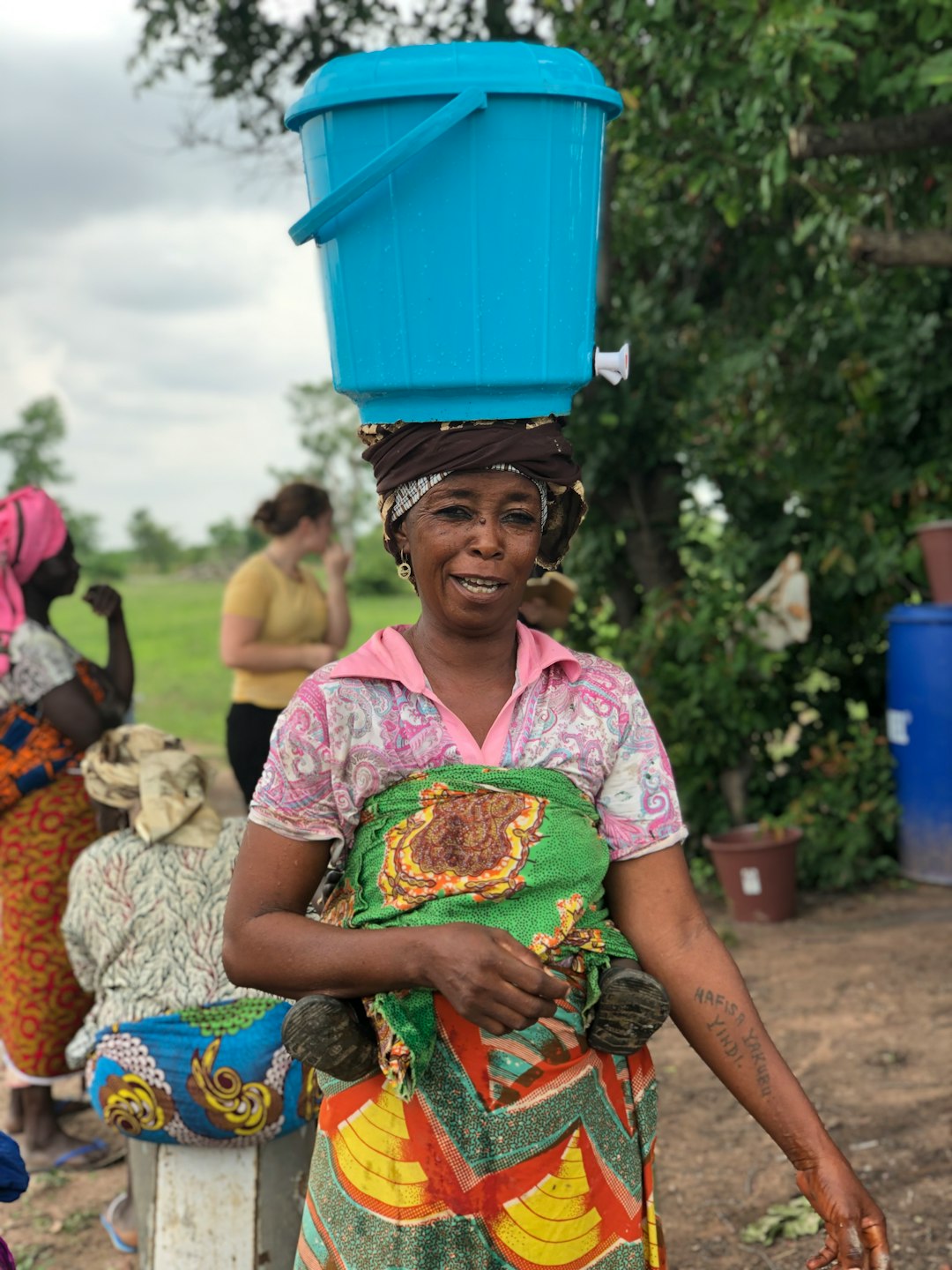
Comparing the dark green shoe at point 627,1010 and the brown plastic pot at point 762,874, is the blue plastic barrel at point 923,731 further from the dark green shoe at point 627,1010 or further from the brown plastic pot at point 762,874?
the dark green shoe at point 627,1010

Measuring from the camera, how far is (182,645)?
22656mm

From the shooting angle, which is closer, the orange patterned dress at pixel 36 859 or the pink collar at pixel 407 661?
the pink collar at pixel 407 661

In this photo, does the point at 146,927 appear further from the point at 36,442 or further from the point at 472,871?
the point at 36,442

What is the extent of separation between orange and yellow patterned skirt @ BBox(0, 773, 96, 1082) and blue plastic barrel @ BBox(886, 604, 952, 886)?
4048 millimetres

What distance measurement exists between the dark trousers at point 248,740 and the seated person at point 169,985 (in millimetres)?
1687

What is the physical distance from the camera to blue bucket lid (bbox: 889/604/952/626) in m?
6.34

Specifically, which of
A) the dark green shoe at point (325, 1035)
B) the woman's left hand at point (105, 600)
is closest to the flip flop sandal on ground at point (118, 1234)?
the woman's left hand at point (105, 600)

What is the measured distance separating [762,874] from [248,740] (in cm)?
249

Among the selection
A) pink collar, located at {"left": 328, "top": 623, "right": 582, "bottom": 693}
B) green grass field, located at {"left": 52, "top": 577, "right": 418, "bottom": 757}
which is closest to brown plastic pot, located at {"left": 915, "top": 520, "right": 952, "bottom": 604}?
green grass field, located at {"left": 52, "top": 577, "right": 418, "bottom": 757}

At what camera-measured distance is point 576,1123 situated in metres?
1.77

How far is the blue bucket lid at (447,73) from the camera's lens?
1.62 m

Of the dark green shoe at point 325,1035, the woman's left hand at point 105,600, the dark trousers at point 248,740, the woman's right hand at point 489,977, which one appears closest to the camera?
the woman's right hand at point 489,977

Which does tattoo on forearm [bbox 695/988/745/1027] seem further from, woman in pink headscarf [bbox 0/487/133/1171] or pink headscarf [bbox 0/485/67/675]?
pink headscarf [bbox 0/485/67/675]

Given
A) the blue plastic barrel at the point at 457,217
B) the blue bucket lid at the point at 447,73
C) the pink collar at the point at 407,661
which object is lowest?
the pink collar at the point at 407,661
